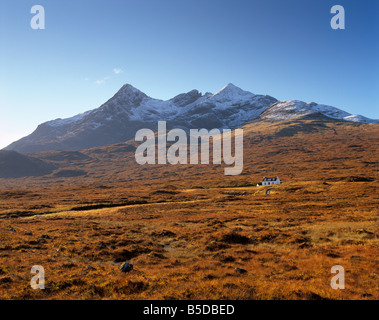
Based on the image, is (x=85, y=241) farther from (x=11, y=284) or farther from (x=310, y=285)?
(x=310, y=285)

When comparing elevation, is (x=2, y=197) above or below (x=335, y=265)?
below

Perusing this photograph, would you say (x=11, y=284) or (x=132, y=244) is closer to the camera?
(x=11, y=284)

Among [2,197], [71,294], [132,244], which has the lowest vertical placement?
[2,197]

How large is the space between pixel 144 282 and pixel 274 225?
26.7 metres

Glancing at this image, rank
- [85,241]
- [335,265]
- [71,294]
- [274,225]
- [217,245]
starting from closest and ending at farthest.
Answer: [71,294] → [335,265] → [217,245] → [85,241] → [274,225]

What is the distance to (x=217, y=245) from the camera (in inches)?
1027

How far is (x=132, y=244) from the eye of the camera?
26.8m

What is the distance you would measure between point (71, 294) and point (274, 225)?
30.3m

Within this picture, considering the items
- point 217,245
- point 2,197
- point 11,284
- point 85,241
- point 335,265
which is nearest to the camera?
point 11,284
